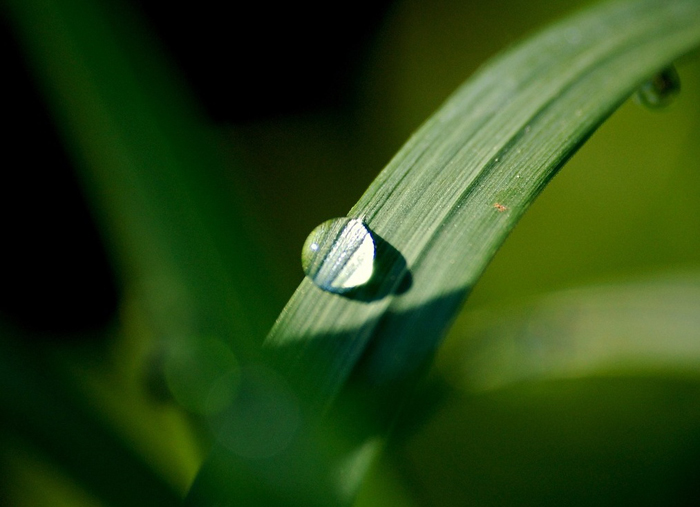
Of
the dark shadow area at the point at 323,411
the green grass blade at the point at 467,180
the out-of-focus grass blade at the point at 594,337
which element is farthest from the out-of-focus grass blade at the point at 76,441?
the out-of-focus grass blade at the point at 594,337

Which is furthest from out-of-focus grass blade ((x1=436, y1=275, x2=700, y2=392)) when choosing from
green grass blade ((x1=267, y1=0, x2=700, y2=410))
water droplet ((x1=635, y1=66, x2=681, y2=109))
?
green grass blade ((x1=267, y1=0, x2=700, y2=410))

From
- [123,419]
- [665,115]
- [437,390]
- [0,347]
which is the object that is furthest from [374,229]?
[665,115]

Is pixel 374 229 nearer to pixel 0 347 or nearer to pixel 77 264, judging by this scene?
pixel 0 347

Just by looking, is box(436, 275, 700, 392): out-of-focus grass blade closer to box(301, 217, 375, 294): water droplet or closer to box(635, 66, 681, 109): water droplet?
box(635, 66, 681, 109): water droplet

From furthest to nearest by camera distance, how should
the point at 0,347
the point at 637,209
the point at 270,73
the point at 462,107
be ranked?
the point at 270,73, the point at 637,209, the point at 462,107, the point at 0,347

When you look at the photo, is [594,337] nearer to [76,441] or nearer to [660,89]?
[660,89]

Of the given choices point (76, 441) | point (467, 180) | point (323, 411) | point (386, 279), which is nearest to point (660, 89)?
point (467, 180)
